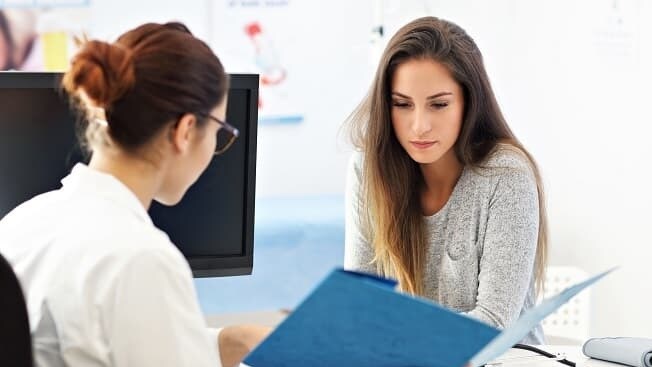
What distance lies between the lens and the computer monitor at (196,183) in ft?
5.30

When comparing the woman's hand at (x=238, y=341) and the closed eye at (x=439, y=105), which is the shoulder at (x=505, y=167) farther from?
the woman's hand at (x=238, y=341)

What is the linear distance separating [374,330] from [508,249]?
0.82 m

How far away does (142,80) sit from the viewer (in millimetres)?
1195

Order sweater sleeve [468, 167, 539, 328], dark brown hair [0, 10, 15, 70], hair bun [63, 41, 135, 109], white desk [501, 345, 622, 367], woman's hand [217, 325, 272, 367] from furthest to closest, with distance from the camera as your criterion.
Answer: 1. dark brown hair [0, 10, 15, 70]
2. sweater sleeve [468, 167, 539, 328]
3. white desk [501, 345, 622, 367]
4. woman's hand [217, 325, 272, 367]
5. hair bun [63, 41, 135, 109]

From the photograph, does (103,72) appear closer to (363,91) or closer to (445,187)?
(445,187)

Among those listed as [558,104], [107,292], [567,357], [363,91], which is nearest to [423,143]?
[567,357]

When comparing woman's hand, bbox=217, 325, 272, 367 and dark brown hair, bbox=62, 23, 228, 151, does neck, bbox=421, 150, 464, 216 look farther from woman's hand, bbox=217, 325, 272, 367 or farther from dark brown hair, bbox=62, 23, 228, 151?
dark brown hair, bbox=62, 23, 228, 151

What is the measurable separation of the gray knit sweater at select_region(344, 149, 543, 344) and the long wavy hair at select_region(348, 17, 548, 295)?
31 mm

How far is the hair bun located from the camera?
1.19m

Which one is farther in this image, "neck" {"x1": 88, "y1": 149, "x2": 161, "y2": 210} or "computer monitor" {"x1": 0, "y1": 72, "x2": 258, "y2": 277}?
"computer monitor" {"x1": 0, "y1": 72, "x2": 258, "y2": 277}

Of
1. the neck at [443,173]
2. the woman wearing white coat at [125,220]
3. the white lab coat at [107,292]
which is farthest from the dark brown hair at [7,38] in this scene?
the white lab coat at [107,292]

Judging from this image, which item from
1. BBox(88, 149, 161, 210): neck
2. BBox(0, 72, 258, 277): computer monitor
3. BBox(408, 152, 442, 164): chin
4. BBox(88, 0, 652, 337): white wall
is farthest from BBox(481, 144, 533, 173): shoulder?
BBox(88, 0, 652, 337): white wall

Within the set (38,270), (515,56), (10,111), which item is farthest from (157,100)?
(515,56)

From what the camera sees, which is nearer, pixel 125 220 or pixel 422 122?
pixel 125 220
